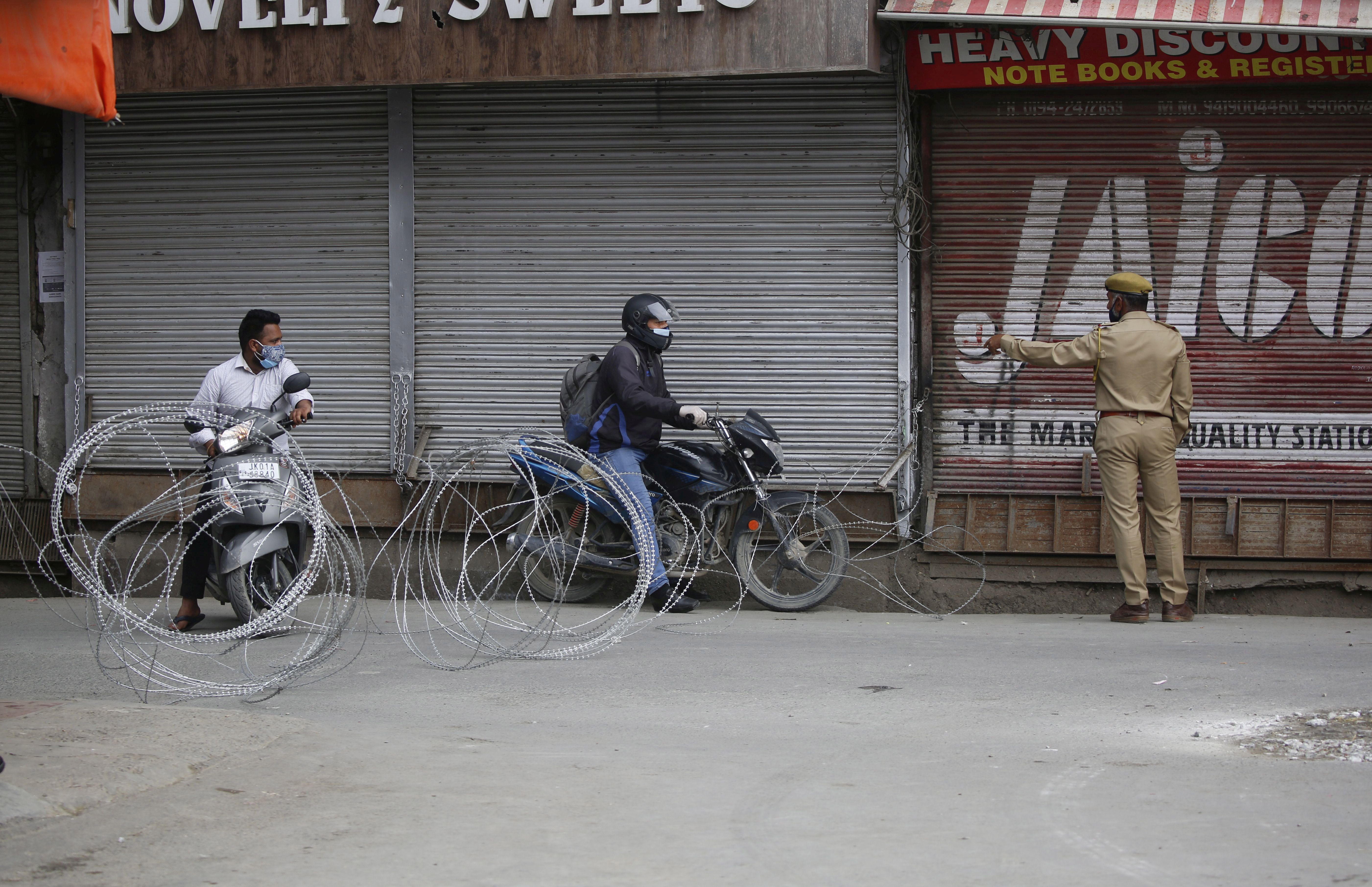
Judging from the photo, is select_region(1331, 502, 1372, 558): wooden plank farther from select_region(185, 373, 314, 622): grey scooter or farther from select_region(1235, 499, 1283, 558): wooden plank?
select_region(185, 373, 314, 622): grey scooter

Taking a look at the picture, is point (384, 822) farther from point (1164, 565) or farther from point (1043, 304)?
point (1043, 304)

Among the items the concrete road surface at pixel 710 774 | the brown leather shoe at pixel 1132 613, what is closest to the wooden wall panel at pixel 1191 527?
the brown leather shoe at pixel 1132 613

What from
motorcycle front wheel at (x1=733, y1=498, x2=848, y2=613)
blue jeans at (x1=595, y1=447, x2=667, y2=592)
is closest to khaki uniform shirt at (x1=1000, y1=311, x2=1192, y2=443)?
motorcycle front wheel at (x1=733, y1=498, x2=848, y2=613)

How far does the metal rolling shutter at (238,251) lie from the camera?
9.94 m

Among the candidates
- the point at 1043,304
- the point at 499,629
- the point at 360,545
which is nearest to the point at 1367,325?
Answer: the point at 1043,304

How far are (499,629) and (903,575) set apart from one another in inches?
111

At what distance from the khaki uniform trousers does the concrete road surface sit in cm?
96

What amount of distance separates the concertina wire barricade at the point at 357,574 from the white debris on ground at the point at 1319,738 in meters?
2.96

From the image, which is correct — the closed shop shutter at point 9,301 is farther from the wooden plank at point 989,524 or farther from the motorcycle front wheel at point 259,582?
the wooden plank at point 989,524

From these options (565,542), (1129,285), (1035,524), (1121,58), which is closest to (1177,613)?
(1035,524)

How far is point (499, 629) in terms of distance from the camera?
8352 millimetres

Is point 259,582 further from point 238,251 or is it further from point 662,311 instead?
point 238,251

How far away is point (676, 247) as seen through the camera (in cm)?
959

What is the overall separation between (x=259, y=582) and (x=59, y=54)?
11.9 ft
